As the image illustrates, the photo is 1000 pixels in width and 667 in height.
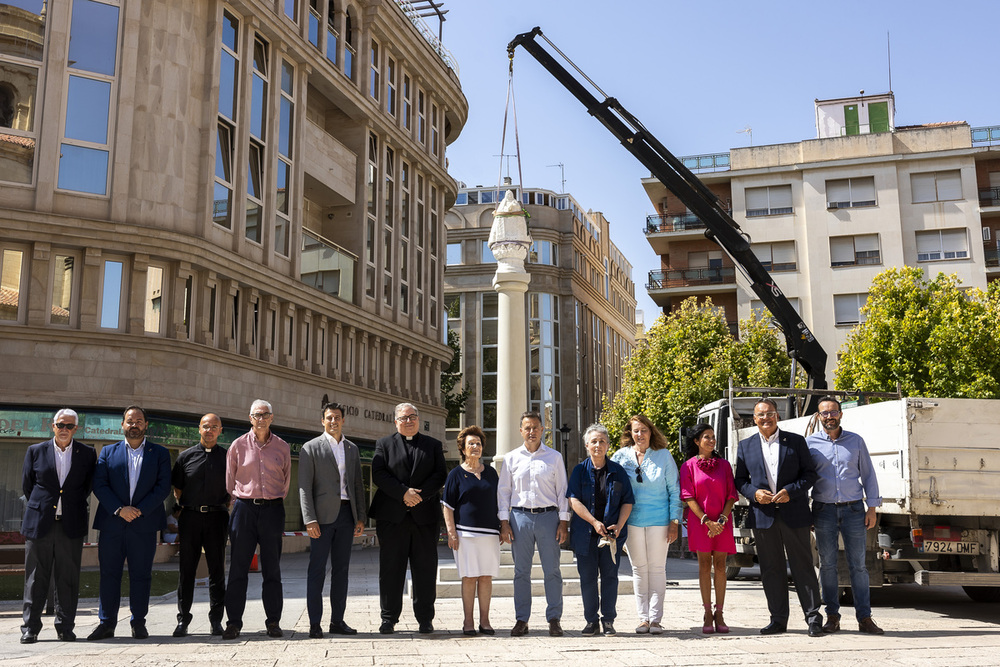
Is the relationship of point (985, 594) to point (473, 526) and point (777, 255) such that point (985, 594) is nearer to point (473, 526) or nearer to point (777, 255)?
point (473, 526)

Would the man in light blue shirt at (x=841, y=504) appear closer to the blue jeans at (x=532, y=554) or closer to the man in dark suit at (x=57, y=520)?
the blue jeans at (x=532, y=554)

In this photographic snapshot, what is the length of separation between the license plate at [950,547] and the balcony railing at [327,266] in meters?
22.7

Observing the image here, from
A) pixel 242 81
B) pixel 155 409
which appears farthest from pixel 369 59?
pixel 155 409

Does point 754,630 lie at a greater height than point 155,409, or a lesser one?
lesser

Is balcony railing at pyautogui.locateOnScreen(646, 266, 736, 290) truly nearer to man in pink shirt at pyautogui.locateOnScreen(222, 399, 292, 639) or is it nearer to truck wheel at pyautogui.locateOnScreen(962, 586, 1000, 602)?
truck wheel at pyautogui.locateOnScreen(962, 586, 1000, 602)

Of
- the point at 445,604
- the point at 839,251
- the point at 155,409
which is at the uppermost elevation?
the point at 839,251

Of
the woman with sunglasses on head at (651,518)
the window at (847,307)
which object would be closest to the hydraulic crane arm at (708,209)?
the woman with sunglasses on head at (651,518)

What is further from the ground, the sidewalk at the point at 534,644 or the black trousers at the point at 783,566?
the black trousers at the point at 783,566

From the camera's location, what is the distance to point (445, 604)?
490 inches

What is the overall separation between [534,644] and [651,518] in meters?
1.64

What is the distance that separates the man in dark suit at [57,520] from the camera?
8.53 metres

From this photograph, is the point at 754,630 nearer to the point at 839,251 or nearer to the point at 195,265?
the point at 195,265

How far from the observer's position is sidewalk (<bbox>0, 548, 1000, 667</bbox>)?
702cm

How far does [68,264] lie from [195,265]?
290cm
